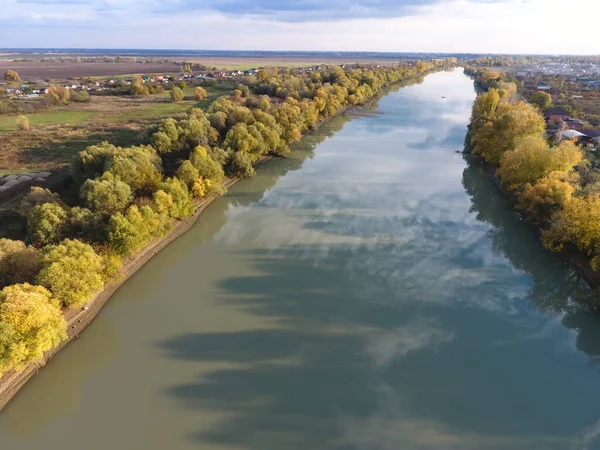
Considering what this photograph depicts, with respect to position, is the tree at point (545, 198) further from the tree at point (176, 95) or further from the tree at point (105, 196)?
the tree at point (176, 95)

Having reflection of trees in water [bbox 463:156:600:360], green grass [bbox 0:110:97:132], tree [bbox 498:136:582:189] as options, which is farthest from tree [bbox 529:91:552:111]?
green grass [bbox 0:110:97:132]

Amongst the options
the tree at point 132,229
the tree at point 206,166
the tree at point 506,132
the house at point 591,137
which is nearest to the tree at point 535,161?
the tree at point 506,132

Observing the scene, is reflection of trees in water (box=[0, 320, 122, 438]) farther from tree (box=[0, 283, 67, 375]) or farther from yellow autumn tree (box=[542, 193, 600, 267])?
yellow autumn tree (box=[542, 193, 600, 267])

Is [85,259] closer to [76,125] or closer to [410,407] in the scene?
[410,407]

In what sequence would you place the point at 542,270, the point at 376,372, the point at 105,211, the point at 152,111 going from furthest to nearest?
1. the point at 152,111
2. the point at 542,270
3. the point at 105,211
4. the point at 376,372

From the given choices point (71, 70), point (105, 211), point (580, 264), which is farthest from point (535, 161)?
point (71, 70)

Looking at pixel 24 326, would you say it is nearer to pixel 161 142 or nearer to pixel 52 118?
pixel 161 142
